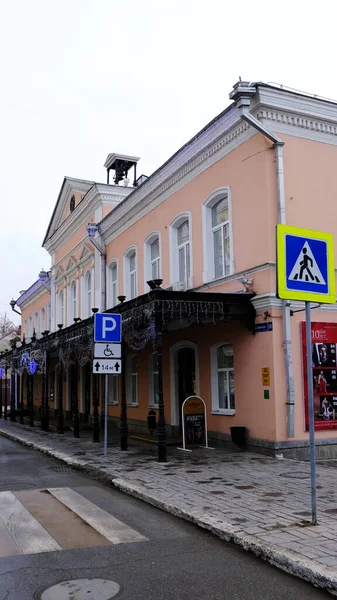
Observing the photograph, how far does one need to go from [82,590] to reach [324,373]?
8380mm

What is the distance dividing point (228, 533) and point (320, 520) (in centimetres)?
118

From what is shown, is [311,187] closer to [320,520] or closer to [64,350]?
[320,520]

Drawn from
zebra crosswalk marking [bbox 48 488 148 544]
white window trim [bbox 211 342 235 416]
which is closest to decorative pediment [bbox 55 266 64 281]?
white window trim [bbox 211 342 235 416]

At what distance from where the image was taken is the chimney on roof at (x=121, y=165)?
24828 mm

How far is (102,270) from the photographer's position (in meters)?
22.1

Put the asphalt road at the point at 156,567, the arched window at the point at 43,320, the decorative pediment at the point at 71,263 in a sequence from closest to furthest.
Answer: the asphalt road at the point at 156,567 → the decorative pediment at the point at 71,263 → the arched window at the point at 43,320

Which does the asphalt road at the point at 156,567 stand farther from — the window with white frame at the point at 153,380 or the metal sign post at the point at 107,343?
the window with white frame at the point at 153,380

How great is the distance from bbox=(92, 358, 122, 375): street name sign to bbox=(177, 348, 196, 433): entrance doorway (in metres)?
3.86

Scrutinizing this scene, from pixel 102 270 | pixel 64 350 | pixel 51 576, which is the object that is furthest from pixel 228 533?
pixel 102 270

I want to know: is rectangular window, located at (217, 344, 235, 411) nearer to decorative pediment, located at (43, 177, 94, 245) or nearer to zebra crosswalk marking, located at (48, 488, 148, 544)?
zebra crosswalk marking, located at (48, 488, 148, 544)

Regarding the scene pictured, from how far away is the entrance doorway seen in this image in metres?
15.6

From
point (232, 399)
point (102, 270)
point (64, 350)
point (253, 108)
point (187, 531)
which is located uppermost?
point (253, 108)

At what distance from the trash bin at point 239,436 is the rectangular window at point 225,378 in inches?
45.4

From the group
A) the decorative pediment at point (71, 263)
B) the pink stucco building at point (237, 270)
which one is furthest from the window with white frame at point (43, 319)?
the pink stucco building at point (237, 270)
